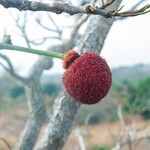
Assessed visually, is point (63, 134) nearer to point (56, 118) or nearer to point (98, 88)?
point (56, 118)

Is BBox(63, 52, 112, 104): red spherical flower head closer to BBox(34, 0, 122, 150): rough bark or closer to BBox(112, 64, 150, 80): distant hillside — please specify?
BBox(34, 0, 122, 150): rough bark

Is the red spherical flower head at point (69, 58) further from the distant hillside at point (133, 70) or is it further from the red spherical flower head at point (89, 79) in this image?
the distant hillside at point (133, 70)

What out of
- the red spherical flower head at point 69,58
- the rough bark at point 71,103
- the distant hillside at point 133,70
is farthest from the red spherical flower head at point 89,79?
the distant hillside at point 133,70

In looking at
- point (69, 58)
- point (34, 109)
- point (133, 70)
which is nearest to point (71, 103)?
point (69, 58)

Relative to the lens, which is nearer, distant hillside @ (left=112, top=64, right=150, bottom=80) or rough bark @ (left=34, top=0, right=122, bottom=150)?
rough bark @ (left=34, top=0, right=122, bottom=150)

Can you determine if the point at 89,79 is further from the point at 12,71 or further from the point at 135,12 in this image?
the point at 12,71

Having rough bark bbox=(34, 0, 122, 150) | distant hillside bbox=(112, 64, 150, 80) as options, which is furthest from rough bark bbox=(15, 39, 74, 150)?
distant hillside bbox=(112, 64, 150, 80)
